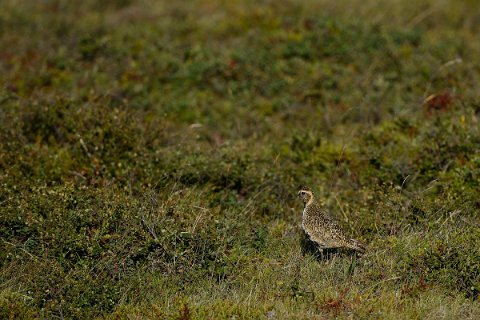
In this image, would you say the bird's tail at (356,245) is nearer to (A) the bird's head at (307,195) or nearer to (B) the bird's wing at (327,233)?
(B) the bird's wing at (327,233)

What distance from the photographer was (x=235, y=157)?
10.7m

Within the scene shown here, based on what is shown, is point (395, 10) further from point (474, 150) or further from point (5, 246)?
point (5, 246)

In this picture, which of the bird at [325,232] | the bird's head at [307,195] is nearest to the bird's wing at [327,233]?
the bird at [325,232]

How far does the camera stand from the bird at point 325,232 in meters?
8.32

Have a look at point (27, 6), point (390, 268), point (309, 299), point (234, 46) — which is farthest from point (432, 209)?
point (27, 6)

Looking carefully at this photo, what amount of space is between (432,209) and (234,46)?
7.42m

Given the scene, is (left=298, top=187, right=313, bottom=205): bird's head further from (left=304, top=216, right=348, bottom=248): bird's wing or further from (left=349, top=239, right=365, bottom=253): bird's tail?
(left=349, top=239, right=365, bottom=253): bird's tail

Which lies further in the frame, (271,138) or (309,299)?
(271,138)

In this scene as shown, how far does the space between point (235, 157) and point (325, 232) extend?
8.68 ft

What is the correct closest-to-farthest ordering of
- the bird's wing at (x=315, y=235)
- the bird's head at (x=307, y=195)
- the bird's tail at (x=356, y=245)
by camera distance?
the bird's tail at (x=356, y=245) < the bird's wing at (x=315, y=235) < the bird's head at (x=307, y=195)

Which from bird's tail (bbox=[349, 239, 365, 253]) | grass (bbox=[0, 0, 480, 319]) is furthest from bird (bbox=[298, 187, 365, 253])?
grass (bbox=[0, 0, 480, 319])

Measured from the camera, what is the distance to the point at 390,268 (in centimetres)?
809

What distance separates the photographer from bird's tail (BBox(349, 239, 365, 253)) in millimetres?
8273

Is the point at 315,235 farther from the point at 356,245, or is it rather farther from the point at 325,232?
the point at 356,245
